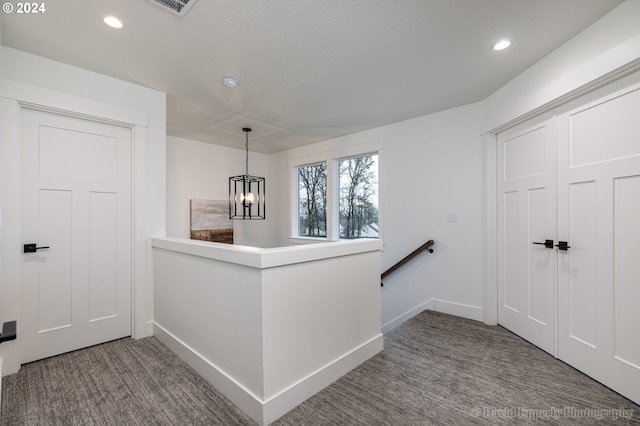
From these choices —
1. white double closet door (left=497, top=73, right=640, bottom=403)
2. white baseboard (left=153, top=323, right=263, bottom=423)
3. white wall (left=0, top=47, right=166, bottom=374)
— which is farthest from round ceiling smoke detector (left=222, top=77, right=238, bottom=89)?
white double closet door (left=497, top=73, right=640, bottom=403)

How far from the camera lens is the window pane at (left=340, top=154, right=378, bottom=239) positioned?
168 inches

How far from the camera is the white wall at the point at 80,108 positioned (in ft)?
7.10

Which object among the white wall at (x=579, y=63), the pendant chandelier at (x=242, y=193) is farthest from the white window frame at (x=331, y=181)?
the white wall at (x=579, y=63)

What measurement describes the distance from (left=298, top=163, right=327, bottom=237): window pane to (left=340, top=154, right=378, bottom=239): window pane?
400 mm

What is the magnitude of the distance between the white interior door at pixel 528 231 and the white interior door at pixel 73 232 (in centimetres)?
369

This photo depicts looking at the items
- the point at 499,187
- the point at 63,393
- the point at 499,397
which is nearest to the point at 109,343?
the point at 63,393

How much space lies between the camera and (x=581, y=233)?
7.06 feet

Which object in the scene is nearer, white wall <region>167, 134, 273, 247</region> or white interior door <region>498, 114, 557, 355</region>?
white interior door <region>498, 114, 557, 355</region>

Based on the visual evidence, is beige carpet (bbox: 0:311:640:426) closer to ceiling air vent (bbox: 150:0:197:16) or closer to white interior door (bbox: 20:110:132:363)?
white interior door (bbox: 20:110:132:363)

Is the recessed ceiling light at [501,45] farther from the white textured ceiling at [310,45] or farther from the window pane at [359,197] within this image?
the window pane at [359,197]

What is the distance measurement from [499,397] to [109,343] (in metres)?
3.18

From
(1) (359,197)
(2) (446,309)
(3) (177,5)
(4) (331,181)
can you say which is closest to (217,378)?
(3) (177,5)

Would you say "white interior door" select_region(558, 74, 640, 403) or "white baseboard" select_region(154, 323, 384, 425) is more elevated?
"white interior door" select_region(558, 74, 640, 403)

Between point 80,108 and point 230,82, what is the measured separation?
4.17 ft
